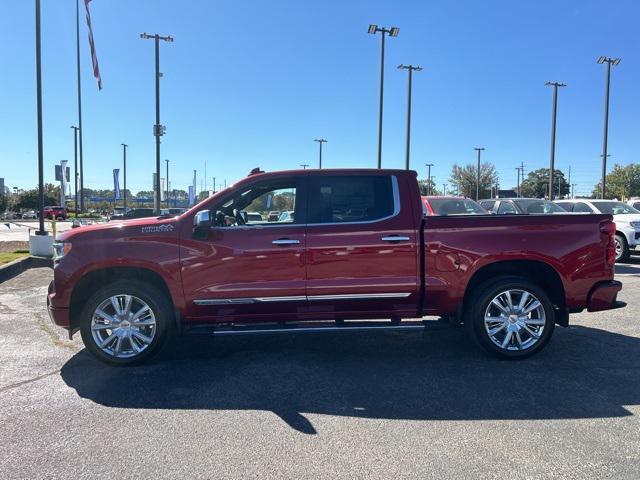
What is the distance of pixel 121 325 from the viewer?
5176 mm

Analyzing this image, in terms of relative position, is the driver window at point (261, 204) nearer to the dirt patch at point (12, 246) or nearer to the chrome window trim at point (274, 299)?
the chrome window trim at point (274, 299)

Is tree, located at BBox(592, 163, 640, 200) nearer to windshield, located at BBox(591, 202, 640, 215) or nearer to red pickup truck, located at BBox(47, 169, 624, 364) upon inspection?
windshield, located at BBox(591, 202, 640, 215)

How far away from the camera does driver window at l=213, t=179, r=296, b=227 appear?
534cm

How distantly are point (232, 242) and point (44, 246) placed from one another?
10985 mm

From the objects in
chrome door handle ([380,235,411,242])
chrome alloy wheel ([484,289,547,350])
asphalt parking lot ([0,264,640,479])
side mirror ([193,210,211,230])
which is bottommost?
asphalt parking lot ([0,264,640,479])

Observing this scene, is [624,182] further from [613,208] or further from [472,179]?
[613,208]

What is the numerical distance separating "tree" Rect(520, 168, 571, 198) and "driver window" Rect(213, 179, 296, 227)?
10562 centimetres

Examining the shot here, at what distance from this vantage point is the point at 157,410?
418 centimetres

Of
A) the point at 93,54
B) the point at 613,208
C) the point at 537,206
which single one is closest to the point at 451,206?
the point at 537,206

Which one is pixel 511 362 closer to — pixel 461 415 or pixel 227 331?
pixel 461 415

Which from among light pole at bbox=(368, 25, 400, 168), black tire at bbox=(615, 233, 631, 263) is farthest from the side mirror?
light pole at bbox=(368, 25, 400, 168)

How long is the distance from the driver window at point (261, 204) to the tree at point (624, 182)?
93990mm

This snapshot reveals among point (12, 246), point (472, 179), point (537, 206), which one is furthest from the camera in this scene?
point (472, 179)

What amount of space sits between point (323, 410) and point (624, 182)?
100708mm
